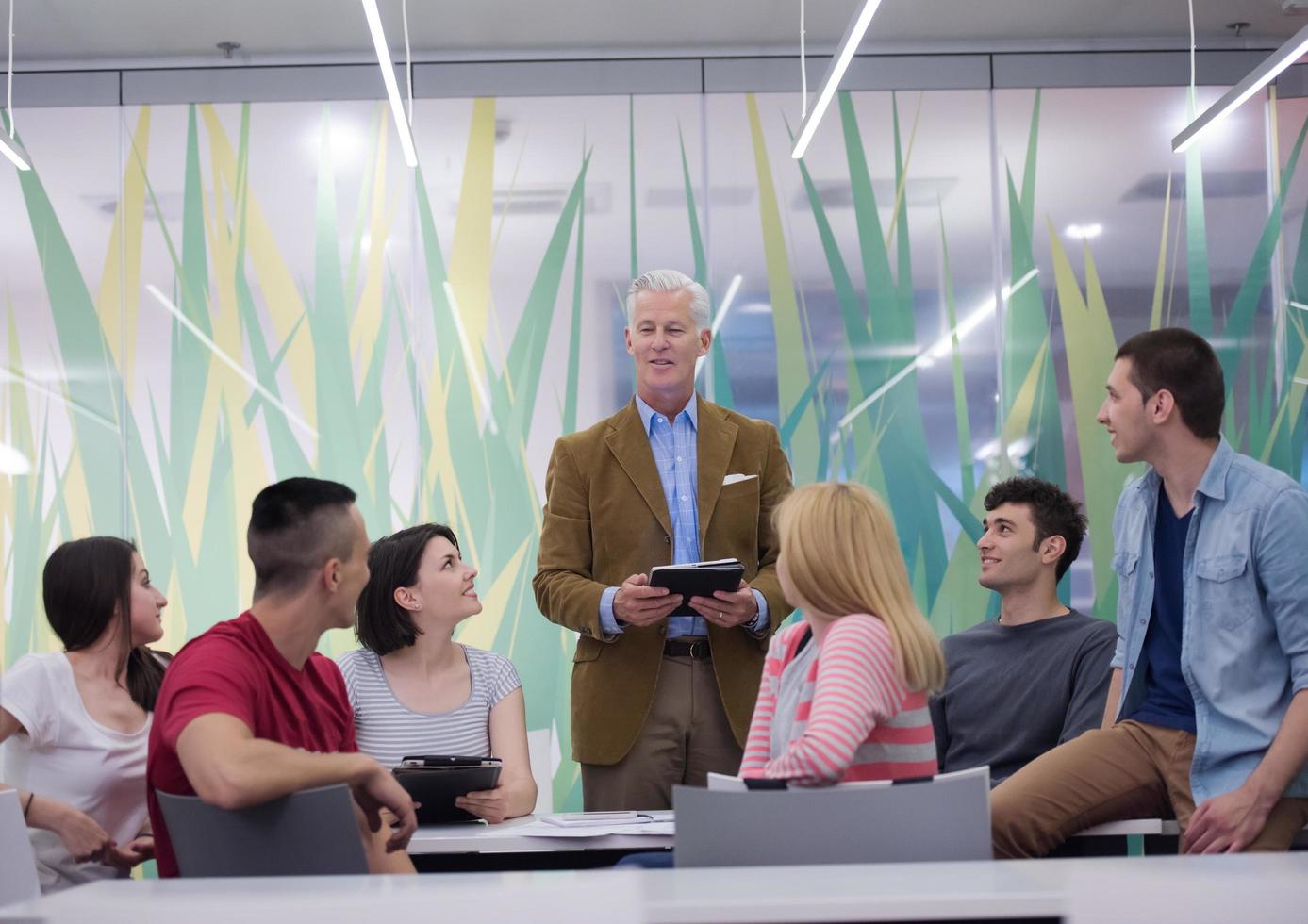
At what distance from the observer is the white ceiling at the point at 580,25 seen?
16.5ft

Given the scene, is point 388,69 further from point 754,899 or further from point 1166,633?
point 754,899

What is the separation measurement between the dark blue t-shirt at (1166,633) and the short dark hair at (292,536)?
191 cm

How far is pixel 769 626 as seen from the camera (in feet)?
10.1

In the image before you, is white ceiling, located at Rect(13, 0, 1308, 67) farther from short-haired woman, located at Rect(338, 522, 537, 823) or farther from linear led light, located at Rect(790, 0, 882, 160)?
short-haired woman, located at Rect(338, 522, 537, 823)

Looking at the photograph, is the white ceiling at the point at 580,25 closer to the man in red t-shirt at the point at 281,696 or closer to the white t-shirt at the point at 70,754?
the white t-shirt at the point at 70,754

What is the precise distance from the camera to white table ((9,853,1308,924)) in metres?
→ 1.23

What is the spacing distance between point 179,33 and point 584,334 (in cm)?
212

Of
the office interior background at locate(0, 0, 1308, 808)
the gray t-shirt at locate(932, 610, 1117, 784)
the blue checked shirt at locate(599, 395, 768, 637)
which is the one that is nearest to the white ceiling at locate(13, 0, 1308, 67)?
the office interior background at locate(0, 0, 1308, 808)

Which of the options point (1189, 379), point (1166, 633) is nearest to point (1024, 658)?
point (1166, 633)

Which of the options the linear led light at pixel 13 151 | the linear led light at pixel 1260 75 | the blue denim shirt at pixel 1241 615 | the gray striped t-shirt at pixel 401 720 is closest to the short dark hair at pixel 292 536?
the gray striped t-shirt at pixel 401 720

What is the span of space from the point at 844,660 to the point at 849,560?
228 millimetres

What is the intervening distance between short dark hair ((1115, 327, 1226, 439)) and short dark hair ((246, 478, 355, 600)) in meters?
1.87

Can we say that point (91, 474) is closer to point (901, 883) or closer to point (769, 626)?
point (769, 626)

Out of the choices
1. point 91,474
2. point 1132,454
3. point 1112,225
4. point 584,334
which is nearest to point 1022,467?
point 1112,225
